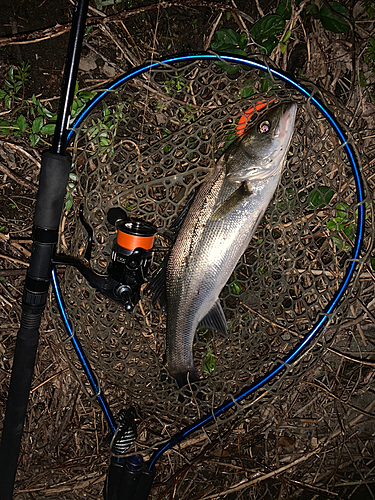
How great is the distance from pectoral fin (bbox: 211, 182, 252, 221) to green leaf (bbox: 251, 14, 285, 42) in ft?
2.65

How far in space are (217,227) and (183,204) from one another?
30cm

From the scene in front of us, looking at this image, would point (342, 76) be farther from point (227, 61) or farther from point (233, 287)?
point (233, 287)

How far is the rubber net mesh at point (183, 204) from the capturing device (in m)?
1.80

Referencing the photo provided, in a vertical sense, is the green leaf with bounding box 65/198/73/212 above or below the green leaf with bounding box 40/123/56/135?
below

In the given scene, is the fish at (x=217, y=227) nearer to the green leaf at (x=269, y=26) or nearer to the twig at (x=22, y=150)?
the green leaf at (x=269, y=26)

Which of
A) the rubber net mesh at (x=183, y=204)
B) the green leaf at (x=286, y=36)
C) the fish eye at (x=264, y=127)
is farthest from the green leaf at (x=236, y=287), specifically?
the green leaf at (x=286, y=36)

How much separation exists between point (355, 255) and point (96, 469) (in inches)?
85.4

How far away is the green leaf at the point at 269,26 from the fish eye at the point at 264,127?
1.99 ft

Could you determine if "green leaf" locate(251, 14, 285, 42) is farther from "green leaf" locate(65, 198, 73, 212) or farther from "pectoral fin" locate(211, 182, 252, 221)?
"green leaf" locate(65, 198, 73, 212)

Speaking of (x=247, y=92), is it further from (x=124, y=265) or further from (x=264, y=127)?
(x=124, y=265)

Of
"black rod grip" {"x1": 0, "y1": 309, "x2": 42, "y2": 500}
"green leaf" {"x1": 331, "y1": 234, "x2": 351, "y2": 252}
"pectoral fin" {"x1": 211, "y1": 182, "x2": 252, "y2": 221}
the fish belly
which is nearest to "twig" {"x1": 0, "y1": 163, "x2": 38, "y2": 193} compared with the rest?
"black rod grip" {"x1": 0, "y1": 309, "x2": 42, "y2": 500}

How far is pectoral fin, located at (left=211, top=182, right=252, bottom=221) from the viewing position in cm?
166

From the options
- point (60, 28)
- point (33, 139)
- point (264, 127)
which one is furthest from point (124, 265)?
point (60, 28)

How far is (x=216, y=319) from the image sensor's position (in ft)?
6.12
